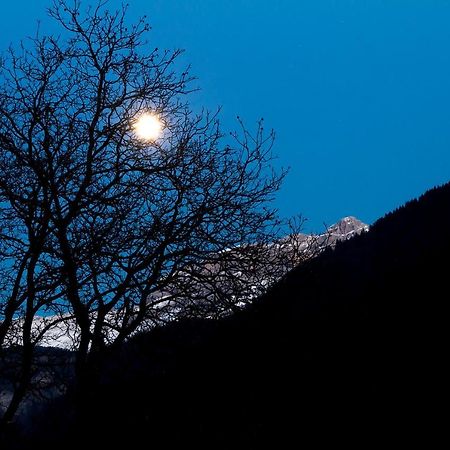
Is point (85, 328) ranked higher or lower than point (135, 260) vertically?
lower

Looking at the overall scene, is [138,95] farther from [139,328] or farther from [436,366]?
[436,366]

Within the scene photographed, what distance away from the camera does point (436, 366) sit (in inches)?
370

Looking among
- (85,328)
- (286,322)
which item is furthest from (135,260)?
(286,322)

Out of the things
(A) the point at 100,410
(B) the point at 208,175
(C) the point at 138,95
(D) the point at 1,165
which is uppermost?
(C) the point at 138,95

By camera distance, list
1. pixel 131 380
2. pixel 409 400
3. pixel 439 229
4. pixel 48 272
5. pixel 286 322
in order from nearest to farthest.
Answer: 1. pixel 409 400
2. pixel 48 272
3. pixel 131 380
4. pixel 286 322
5. pixel 439 229

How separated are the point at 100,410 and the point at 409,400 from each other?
5374 millimetres

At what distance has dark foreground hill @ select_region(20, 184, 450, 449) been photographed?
9.34 metres

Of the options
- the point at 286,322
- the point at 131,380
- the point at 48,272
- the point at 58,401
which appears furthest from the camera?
the point at 286,322

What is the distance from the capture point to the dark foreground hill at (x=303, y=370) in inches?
368

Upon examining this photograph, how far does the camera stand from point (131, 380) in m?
14.2

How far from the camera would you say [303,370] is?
12172 millimetres

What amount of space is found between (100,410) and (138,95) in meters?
5.45

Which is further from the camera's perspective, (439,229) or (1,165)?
(439,229)

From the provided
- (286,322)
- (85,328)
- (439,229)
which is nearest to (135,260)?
(85,328)
